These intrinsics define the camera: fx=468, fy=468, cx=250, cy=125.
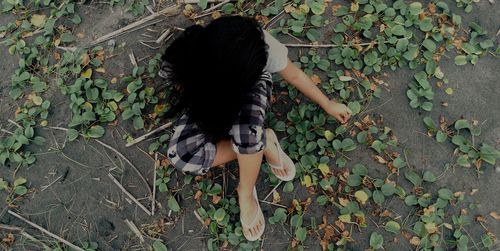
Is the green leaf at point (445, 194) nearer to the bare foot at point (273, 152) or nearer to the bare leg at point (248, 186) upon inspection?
the bare foot at point (273, 152)

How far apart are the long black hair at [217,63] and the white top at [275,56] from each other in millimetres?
212

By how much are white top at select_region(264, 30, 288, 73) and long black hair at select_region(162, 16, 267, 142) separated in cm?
21

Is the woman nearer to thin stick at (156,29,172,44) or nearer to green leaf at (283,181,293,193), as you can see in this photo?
green leaf at (283,181,293,193)

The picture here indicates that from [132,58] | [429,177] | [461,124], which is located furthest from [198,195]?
[461,124]

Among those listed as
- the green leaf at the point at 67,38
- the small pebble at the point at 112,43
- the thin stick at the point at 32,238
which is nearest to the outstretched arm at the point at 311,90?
the small pebble at the point at 112,43

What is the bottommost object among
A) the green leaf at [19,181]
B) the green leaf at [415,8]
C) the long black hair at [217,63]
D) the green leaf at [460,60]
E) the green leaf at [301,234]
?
the green leaf at [301,234]

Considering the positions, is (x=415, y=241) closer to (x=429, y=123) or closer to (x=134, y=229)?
(x=429, y=123)

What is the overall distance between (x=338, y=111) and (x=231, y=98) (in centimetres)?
76

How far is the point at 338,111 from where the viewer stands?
6.66 ft

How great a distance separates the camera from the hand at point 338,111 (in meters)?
2.01

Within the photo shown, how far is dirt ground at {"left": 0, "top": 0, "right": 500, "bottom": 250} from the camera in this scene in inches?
82.4

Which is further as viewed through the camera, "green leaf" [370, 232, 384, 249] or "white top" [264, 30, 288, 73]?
"green leaf" [370, 232, 384, 249]

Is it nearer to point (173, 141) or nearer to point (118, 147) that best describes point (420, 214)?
point (173, 141)

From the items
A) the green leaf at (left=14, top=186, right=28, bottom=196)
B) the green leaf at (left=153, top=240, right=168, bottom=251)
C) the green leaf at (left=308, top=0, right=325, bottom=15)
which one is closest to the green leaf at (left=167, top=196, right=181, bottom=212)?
the green leaf at (left=153, top=240, right=168, bottom=251)
